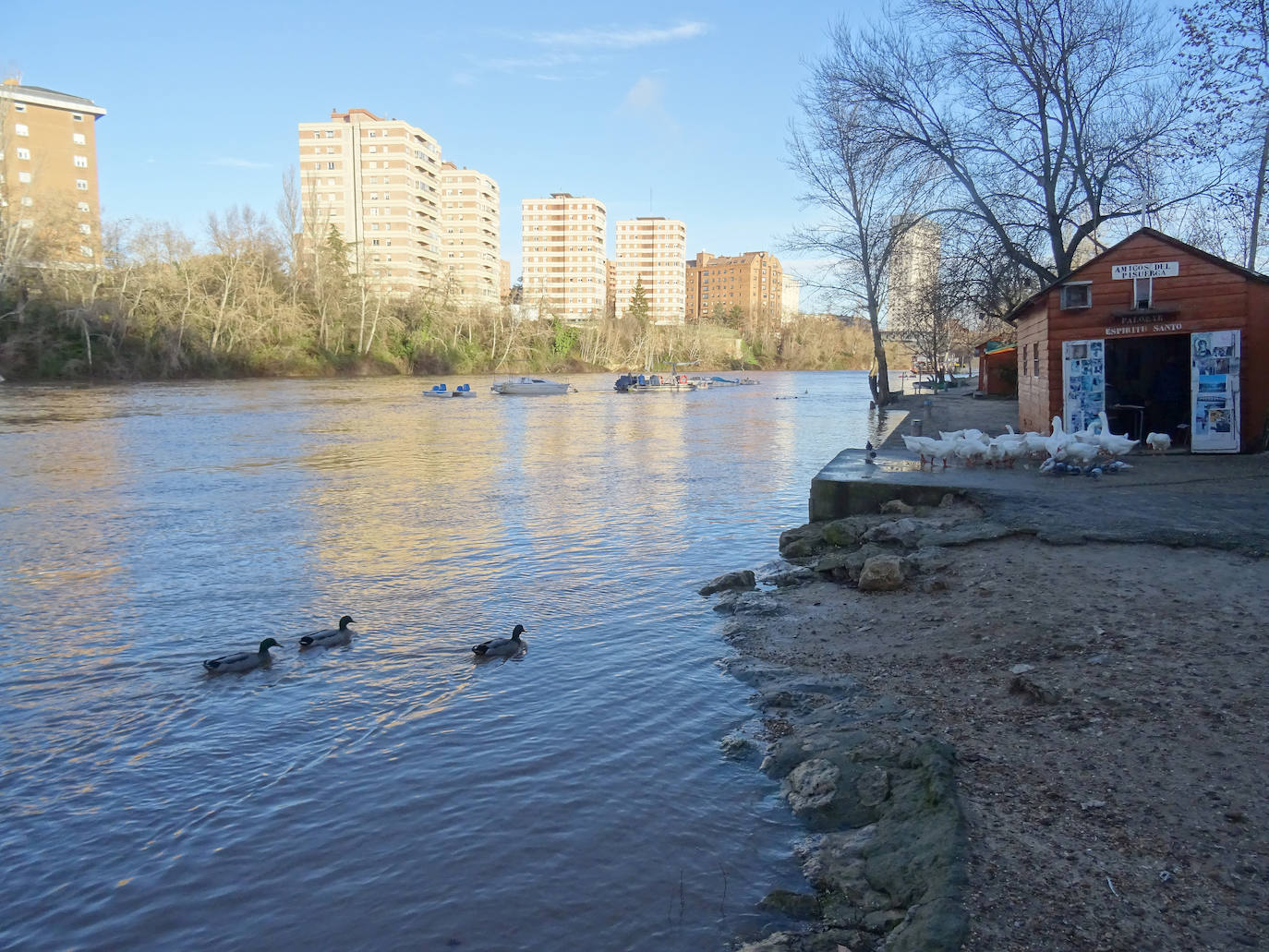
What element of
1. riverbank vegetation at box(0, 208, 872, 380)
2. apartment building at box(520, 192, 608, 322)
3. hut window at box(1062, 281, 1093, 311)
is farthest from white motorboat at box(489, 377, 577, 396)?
apartment building at box(520, 192, 608, 322)

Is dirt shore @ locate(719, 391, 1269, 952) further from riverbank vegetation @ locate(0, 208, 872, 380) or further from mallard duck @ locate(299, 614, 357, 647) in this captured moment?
riverbank vegetation @ locate(0, 208, 872, 380)

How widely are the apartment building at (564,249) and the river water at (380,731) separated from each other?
6142 inches

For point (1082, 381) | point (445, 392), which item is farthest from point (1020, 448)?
point (445, 392)

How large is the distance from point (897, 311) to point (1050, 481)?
45.2 meters

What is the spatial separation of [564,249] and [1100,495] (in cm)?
16514

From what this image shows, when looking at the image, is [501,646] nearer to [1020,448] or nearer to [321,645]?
[321,645]

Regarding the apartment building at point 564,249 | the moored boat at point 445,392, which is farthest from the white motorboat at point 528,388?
the apartment building at point 564,249

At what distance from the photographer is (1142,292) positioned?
16.0 m

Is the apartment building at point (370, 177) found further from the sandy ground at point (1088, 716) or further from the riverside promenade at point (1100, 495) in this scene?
the sandy ground at point (1088, 716)

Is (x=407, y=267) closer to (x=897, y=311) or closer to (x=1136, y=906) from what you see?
(x=897, y=311)

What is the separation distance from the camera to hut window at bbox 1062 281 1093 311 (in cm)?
1648

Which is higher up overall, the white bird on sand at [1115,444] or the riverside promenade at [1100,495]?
the white bird on sand at [1115,444]

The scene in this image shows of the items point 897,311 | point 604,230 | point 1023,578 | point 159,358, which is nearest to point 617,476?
point 1023,578

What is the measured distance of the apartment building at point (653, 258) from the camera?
194125 mm
